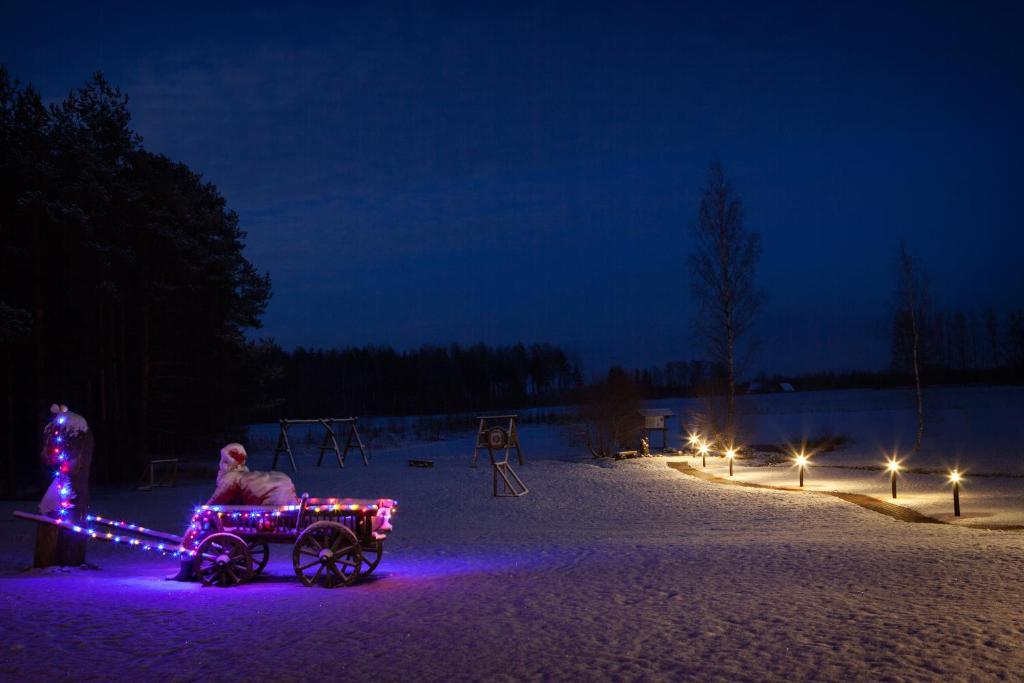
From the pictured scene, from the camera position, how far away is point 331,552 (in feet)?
30.9

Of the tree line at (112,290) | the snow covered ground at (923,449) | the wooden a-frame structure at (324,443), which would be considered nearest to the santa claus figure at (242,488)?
the snow covered ground at (923,449)

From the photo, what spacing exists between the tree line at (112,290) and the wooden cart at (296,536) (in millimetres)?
13731

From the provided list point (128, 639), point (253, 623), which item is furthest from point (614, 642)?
point (128, 639)

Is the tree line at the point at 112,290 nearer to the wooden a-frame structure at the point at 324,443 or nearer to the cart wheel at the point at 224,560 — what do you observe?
the wooden a-frame structure at the point at 324,443

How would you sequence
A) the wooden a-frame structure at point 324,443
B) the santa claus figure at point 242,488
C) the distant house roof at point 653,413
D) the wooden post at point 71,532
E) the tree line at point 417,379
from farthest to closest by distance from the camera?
the tree line at point 417,379
the distant house roof at point 653,413
the wooden a-frame structure at point 324,443
the wooden post at point 71,532
the santa claus figure at point 242,488

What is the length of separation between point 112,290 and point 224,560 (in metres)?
16.5

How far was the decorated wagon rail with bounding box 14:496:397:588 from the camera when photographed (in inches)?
372

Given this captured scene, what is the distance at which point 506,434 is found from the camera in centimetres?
2267

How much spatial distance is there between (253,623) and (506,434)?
15.3 meters

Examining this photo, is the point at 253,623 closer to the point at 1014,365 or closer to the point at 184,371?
the point at 184,371

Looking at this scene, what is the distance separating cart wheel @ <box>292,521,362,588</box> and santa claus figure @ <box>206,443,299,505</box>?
775 mm

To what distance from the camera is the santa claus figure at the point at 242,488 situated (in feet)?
33.1

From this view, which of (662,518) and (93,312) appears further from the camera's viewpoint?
(93,312)

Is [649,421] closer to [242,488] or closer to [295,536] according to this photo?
[242,488]
